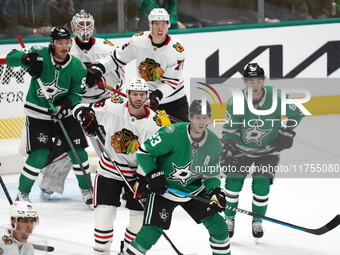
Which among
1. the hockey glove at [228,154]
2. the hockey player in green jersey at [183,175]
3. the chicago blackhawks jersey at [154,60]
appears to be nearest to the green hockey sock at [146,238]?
the hockey player in green jersey at [183,175]

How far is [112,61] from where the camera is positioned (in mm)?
4359

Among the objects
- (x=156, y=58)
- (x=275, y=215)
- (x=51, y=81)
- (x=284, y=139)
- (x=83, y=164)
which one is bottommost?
(x=275, y=215)

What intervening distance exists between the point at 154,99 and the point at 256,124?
0.79 m

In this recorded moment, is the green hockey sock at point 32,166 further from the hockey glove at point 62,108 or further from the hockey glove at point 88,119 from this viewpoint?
the hockey glove at point 88,119

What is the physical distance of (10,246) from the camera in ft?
6.73

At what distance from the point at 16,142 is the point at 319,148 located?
2790 millimetres

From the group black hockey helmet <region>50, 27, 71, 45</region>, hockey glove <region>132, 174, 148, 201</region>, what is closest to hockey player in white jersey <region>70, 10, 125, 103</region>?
black hockey helmet <region>50, 27, 71, 45</region>

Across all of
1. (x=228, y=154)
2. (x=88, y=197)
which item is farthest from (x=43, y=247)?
(x=88, y=197)

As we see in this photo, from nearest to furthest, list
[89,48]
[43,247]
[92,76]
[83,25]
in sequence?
[43,247] → [92,76] → [83,25] → [89,48]

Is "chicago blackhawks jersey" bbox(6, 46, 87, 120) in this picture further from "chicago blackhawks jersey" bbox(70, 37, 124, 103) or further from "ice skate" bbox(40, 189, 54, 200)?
"ice skate" bbox(40, 189, 54, 200)

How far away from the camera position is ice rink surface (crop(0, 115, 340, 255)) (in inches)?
139

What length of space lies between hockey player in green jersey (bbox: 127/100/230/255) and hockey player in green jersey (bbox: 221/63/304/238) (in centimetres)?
63

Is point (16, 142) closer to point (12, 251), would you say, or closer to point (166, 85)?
point (166, 85)

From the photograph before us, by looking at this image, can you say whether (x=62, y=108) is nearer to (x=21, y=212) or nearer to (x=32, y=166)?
(x=32, y=166)
